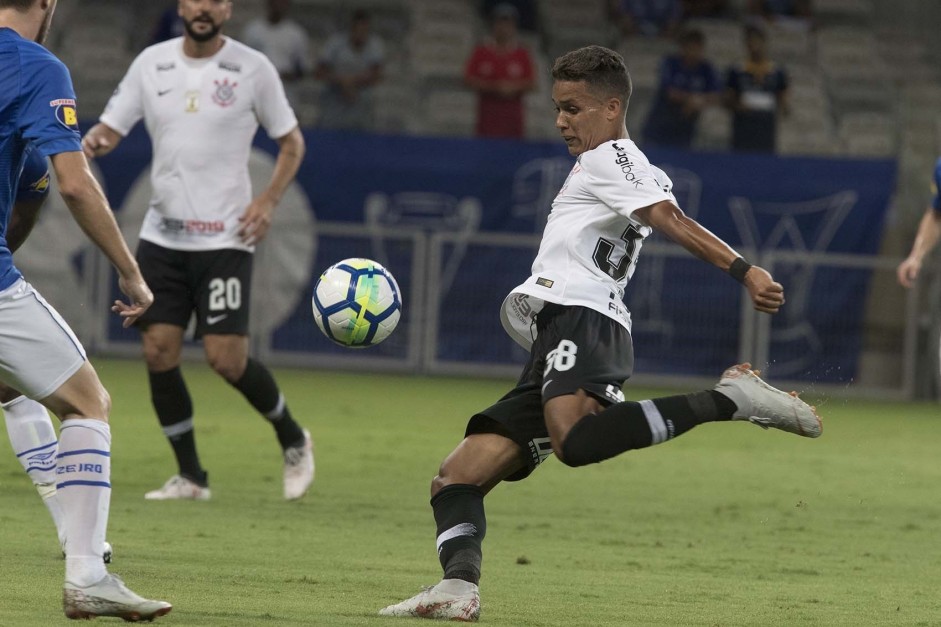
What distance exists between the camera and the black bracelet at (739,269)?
212 inches

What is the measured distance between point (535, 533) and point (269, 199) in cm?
240

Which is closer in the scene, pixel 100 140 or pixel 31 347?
pixel 31 347

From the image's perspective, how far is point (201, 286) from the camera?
8953mm

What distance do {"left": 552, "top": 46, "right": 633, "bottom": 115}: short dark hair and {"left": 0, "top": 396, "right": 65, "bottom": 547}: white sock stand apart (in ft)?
8.03

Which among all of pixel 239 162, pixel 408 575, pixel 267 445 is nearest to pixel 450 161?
pixel 267 445

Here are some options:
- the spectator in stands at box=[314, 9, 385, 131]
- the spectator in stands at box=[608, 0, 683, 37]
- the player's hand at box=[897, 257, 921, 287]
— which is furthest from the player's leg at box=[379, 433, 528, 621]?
the spectator in stands at box=[608, 0, 683, 37]

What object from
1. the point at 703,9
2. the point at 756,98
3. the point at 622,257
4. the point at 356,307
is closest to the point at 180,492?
the point at 356,307

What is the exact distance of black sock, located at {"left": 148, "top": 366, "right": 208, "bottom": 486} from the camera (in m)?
8.88

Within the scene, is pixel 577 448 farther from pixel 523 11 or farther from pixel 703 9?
pixel 703 9

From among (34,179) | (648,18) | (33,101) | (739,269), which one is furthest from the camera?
(648,18)

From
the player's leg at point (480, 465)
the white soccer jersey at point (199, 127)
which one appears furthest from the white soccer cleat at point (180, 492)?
the player's leg at point (480, 465)

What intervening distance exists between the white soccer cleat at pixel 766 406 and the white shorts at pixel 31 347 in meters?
2.18

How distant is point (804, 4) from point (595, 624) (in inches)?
701

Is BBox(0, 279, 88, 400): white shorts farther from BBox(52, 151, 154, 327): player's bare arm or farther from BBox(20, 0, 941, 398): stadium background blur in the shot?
BBox(20, 0, 941, 398): stadium background blur
